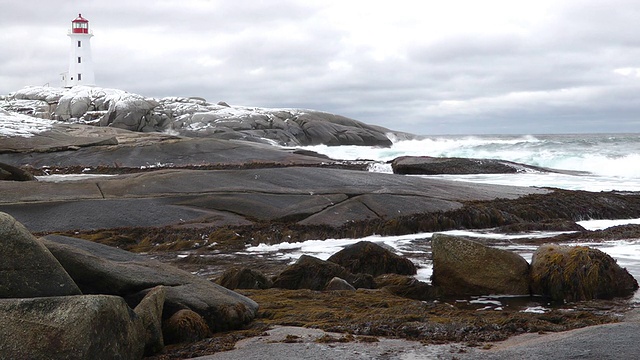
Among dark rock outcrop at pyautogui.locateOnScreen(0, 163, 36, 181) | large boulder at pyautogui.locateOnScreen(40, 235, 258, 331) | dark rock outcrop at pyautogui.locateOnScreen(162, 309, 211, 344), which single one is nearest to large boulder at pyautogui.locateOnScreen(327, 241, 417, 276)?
large boulder at pyautogui.locateOnScreen(40, 235, 258, 331)

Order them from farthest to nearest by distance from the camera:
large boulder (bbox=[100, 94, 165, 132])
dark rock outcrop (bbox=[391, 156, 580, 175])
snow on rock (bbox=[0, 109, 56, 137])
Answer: large boulder (bbox=[100, 94, 165, 132]) < snow on rock (bbox=[0, 109, 56, 137]) < dark rock outcrop (bbox=[391, 156, 580, 175])

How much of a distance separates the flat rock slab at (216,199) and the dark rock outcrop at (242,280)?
4.85m

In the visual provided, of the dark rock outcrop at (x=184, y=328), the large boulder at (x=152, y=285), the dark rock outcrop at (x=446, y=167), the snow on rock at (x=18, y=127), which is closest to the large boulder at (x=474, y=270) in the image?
the large boulder at (x=152, y=285)

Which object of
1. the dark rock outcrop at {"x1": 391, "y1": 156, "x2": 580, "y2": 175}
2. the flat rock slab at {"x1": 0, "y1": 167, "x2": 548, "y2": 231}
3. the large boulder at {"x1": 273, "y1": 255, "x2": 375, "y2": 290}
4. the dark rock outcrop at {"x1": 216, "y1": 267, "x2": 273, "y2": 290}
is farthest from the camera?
the dark rock outcrop at {"x1": 391, "y1": 156, "x2": 580, "y2": 175}

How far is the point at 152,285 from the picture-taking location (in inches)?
256

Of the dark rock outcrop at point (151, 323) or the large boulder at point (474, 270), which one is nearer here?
the dark rock outcrop at point (151, 323)

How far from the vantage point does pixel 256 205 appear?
14.0 m

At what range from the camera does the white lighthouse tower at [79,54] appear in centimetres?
6212

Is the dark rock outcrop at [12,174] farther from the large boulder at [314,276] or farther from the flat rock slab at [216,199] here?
the large boulder at [314,276]

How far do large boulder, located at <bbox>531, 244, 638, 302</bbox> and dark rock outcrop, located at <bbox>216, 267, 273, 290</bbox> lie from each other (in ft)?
10.2

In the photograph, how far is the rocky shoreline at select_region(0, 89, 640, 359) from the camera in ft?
20.4

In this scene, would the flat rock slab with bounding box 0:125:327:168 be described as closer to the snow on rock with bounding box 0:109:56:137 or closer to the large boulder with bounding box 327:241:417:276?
the snow on rock with bounding box 0:109:56:137

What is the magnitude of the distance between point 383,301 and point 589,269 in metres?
2.35

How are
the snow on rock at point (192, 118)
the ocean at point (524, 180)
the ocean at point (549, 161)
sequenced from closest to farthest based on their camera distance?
the ocean at point (524, 180) → the ocean at point (549, 161) → the snow on rock at point (192, 118)
